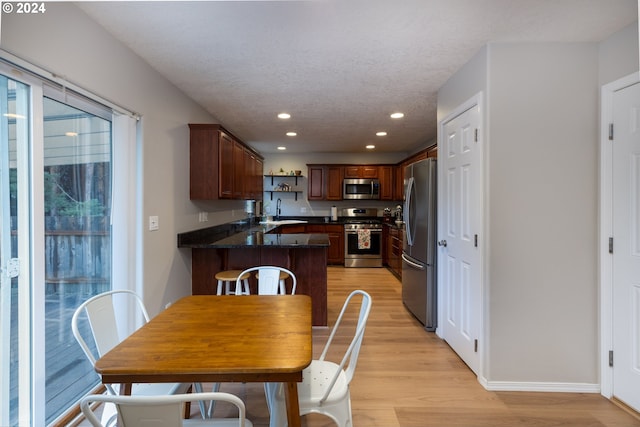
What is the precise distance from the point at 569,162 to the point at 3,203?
10.5 ft

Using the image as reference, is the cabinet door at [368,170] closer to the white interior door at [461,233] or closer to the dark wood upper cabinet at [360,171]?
the dark wood upper cabinet at [360,171]

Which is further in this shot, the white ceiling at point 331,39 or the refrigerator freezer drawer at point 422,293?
the refrigerator freezer drawer at point 422,293

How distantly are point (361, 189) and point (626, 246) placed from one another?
4.76 meters

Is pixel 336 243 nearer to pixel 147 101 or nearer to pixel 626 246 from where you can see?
pixel 147 101

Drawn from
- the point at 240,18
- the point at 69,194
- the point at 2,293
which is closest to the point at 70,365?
the point at 2,293

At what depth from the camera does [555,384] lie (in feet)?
7.03

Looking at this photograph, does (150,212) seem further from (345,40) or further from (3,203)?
(345,40)

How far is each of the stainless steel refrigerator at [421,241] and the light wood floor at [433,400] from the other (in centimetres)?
48

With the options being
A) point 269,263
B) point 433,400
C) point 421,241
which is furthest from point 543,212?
point 269,263

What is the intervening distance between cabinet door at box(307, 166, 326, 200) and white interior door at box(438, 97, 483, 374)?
3753 mm

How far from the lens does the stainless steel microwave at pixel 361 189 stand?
256 inches

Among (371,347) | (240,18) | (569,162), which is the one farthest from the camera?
(371,347)

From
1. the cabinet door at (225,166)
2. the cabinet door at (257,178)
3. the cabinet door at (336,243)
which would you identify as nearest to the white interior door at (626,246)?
the cabinet door at (225,166)

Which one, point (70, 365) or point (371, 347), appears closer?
point (70, 365)
